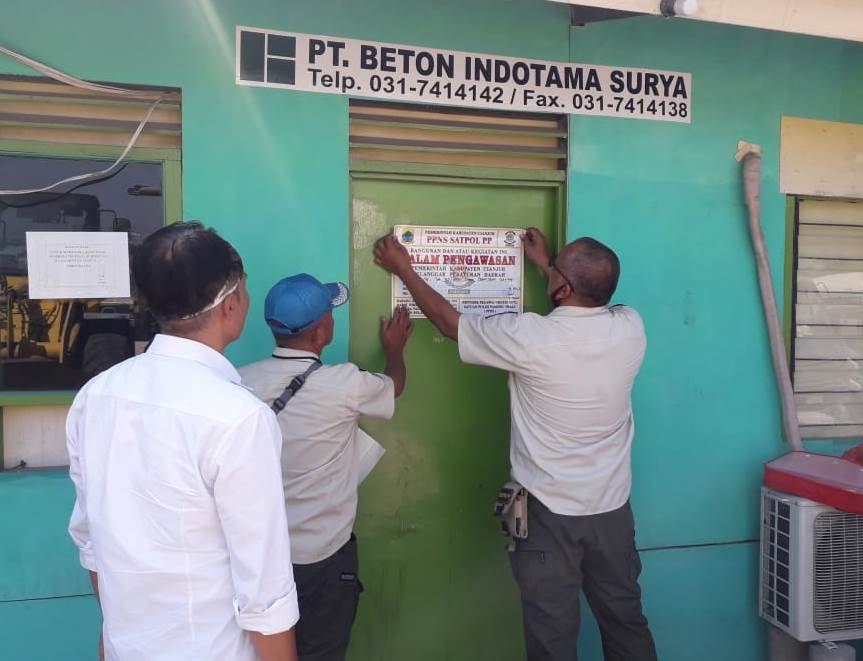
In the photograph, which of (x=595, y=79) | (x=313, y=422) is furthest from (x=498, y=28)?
(x=313, y=422)

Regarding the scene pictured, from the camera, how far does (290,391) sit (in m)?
2.30

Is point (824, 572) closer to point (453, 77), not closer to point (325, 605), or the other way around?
point (325, 605)

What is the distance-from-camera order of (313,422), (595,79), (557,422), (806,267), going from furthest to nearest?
(806,267) → (595,79) → (557,422) → (313,422)

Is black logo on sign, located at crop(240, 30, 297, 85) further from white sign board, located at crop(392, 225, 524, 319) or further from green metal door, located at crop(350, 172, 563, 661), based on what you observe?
white sign board, located at crop(392, 225, 524, 319)

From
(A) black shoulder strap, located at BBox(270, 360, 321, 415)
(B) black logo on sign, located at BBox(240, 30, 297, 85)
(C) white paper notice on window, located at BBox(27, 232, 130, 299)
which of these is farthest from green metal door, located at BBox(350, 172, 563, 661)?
(C) white paper notice on window, located at BBox(27, 232, 130, 299)

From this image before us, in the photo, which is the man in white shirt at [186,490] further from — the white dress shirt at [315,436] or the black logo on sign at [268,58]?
the black logo on sign at [268,58]

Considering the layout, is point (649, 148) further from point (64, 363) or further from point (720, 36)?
point (64, 363)

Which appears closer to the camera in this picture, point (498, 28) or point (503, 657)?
point (498, 28)

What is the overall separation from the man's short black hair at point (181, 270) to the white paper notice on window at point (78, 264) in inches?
54.0

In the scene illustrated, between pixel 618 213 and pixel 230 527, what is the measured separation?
2471mm

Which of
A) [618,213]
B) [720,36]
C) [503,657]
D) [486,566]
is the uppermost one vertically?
[720,36]

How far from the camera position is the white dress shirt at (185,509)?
4.66 ft

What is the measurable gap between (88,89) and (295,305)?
123 cm

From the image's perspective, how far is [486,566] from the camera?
10.8 feet
